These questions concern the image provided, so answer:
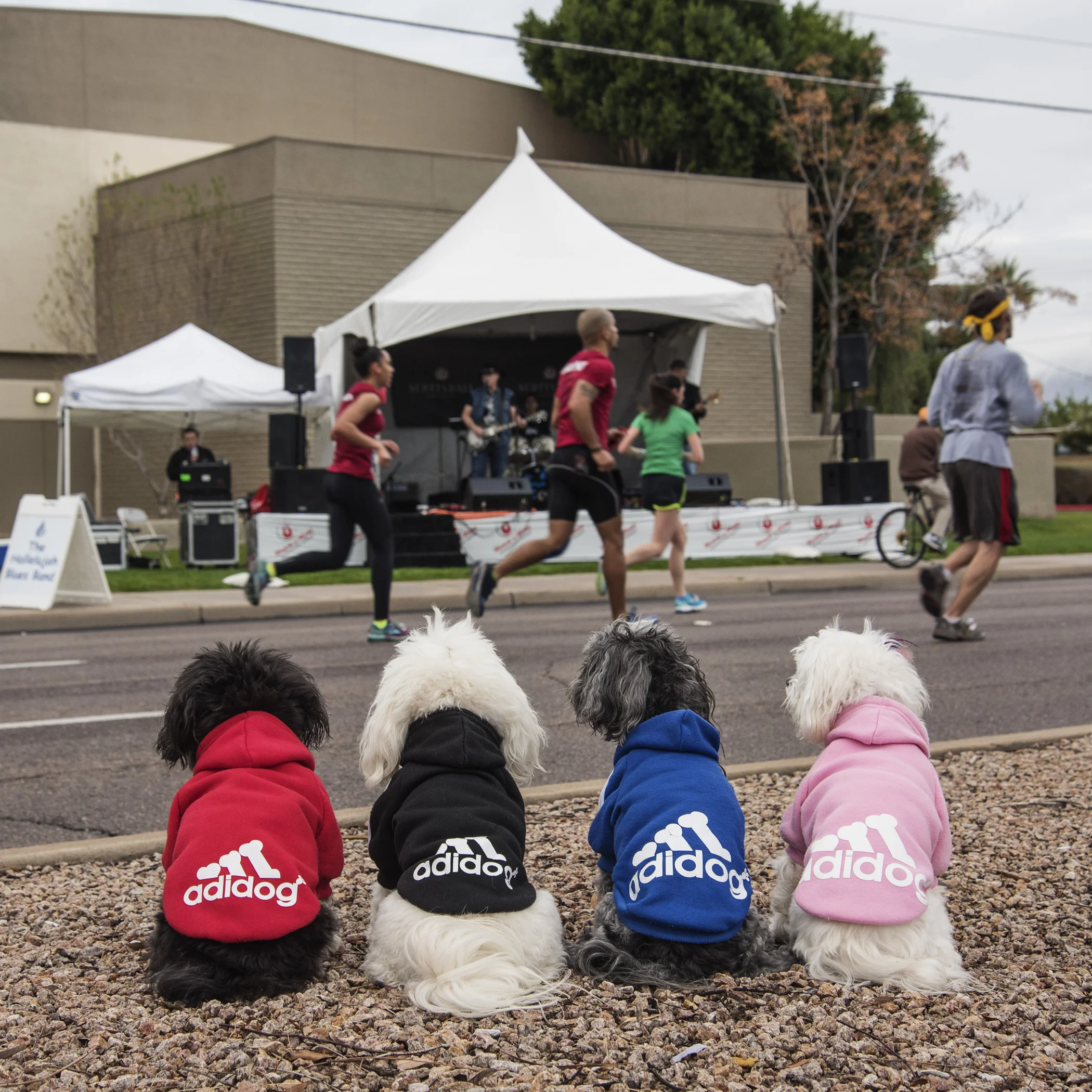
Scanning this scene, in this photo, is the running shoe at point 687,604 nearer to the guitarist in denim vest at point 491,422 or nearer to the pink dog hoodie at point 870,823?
the pink dog hoodie at point 870,823

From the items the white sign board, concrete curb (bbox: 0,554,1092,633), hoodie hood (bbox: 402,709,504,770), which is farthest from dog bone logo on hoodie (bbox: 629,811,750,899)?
the white sign board

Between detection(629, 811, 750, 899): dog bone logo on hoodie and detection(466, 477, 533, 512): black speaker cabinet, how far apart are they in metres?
15.1

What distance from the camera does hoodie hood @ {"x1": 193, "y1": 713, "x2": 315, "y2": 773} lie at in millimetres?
3143

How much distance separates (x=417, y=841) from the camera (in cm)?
296

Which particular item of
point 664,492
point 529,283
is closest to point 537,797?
point 664,492

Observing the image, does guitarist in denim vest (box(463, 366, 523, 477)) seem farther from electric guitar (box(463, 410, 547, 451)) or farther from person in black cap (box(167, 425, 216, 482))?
person in black cap (box(167, 425, 216, 482))

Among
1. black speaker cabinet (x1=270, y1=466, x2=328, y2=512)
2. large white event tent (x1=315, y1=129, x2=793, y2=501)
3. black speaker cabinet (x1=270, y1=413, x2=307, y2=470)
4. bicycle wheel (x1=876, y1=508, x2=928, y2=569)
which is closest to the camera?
large white event tent (x1=315, y1=129, x2=793, y2=501)

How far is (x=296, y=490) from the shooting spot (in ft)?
56.0

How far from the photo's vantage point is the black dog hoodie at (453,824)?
2885 millimetres

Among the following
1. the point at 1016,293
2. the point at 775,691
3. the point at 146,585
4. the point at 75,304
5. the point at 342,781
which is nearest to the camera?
the point at 342,781

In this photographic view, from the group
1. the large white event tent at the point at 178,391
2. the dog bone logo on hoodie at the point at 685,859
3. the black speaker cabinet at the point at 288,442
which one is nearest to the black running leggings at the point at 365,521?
the dog bone logo on hoodie at the point at 685,859

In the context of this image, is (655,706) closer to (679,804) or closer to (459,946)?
(679,804)

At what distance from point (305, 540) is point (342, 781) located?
1123 centimetres

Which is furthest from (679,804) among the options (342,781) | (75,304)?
(75,304)
